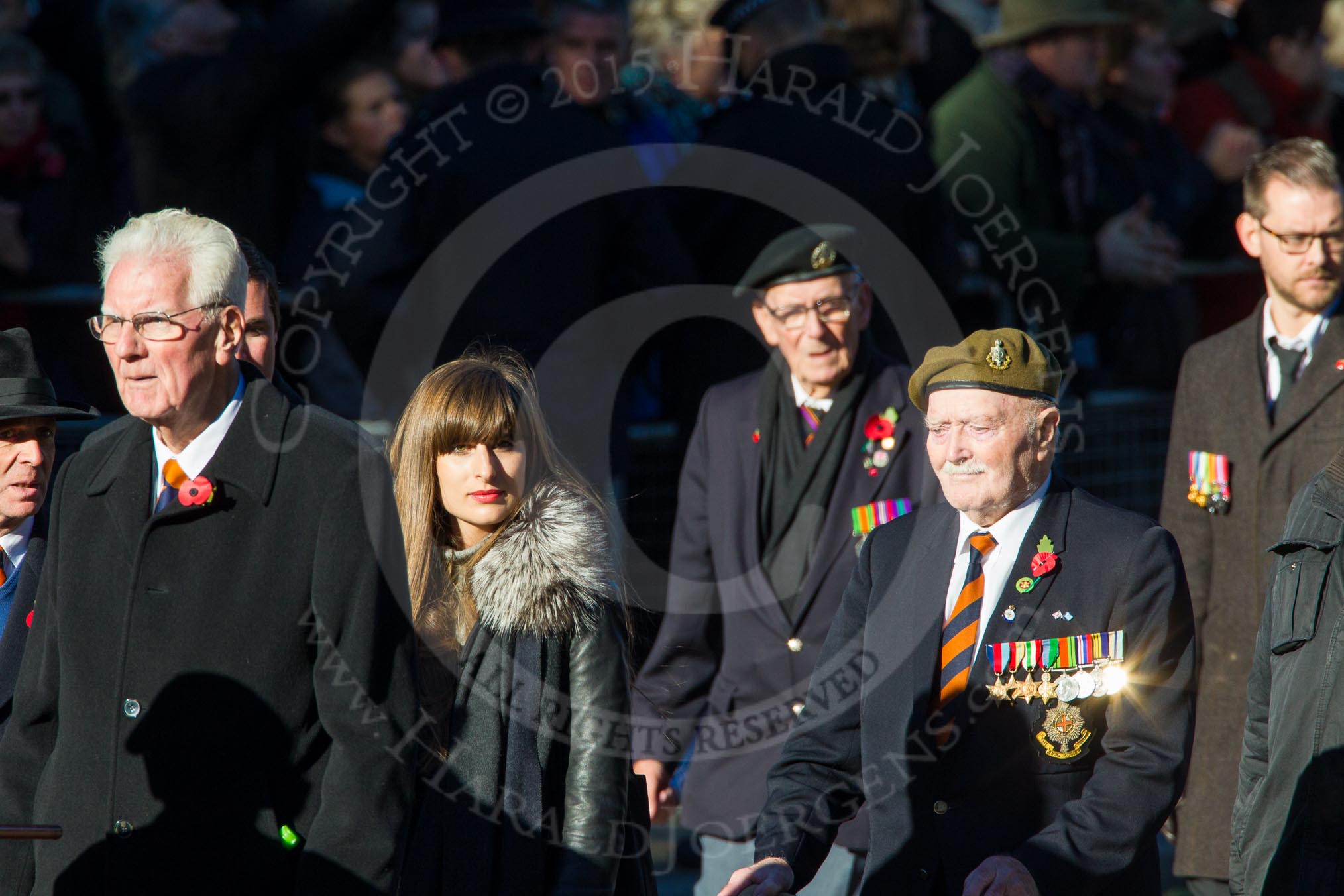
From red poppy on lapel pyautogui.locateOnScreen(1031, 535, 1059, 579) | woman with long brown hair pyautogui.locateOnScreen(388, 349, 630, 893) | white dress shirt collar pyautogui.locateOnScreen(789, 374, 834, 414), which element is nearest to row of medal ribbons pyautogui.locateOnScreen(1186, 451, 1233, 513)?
white dress shirt collar pyautogui.locateOnScreen(789, 374, 834, 414)

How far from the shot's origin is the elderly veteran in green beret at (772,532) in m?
5.27

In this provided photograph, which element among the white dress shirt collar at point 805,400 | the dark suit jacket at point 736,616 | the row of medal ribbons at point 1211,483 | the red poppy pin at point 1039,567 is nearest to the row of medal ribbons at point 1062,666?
the red poppy pin at point 1039,567

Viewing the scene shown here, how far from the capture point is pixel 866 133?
6.77m

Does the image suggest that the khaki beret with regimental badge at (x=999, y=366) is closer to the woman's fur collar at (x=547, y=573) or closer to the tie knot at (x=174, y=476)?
the woman's fur collar at (x=547, y=573)

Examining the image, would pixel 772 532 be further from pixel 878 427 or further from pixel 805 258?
pixel 805 258

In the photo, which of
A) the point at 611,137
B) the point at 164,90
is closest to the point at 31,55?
the point at 164,90

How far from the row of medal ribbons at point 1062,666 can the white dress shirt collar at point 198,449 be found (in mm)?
1709

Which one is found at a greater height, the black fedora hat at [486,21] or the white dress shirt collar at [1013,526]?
the black fedora hat at [486,21]

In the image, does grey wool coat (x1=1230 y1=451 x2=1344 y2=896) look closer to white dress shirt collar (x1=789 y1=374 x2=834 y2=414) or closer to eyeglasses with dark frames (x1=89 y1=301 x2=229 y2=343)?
white dress shirt collar (x1=789 y1=374 x2=834 y2=414)

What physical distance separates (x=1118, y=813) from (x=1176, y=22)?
302 inches

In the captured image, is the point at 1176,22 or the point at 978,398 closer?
the point at 978,398

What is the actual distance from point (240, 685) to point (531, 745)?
75cm

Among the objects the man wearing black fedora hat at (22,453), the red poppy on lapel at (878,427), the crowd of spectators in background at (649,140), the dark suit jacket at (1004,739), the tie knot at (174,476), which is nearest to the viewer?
the tie knot at (174,476)

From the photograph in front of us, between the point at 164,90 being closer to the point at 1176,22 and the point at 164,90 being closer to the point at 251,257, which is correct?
the point at 251,257
